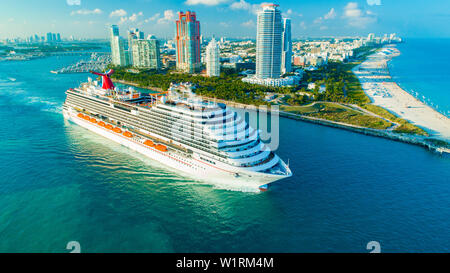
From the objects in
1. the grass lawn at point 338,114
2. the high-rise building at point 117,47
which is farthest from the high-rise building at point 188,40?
the grass lawn at point 338,114

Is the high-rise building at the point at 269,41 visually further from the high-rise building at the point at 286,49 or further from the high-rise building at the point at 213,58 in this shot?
the high-rise building at the point at 286,49

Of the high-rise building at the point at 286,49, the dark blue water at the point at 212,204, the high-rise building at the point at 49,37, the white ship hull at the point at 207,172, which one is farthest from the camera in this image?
the high-rise building at the point at 49,37

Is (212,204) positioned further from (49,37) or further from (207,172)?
(49,37)

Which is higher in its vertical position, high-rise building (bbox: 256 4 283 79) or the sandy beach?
high-rise building (bbox: 256 4 283 79)

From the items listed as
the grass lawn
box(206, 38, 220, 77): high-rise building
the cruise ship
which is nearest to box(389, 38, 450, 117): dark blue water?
the grass lawn

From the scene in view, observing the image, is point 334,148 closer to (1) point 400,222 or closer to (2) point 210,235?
(1) point 400,222

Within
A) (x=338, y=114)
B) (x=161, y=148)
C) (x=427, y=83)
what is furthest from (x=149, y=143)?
(x=427, y=83)

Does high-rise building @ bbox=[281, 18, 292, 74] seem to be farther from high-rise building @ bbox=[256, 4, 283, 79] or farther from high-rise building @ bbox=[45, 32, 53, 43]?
high-rise building @ bbox=[45, 32, 53, 43]

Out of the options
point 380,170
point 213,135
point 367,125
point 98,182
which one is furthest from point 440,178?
point 98,182
